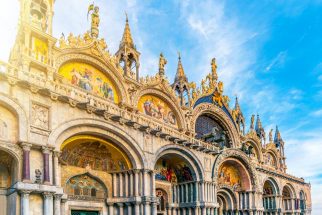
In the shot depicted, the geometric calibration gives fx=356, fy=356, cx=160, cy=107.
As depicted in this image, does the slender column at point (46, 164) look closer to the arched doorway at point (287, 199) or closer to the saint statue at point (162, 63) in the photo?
the saint statue at point (162, 63)

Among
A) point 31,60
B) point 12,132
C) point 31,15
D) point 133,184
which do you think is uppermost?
point 31,15

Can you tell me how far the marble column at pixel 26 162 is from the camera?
14.6m

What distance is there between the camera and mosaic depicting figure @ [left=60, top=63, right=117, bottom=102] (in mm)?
20891

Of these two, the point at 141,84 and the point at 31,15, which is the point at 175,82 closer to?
the point at 141,84

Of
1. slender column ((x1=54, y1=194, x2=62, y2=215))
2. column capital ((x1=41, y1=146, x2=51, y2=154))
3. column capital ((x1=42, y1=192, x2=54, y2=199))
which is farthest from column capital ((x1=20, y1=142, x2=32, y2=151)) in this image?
slender column ((x1=54, y1=194, x2=62, y2=215))

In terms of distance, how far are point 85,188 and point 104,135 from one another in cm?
344

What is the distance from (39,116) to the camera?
52.5 ft

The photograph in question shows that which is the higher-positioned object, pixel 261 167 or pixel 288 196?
pixel 261 167

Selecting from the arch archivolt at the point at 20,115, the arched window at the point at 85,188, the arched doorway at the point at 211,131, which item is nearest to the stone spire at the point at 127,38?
the arched doorway at the point at 211,131

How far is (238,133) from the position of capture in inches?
1374

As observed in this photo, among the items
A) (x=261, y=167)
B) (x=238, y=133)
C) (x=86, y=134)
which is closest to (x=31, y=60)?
(x=86, y=134)

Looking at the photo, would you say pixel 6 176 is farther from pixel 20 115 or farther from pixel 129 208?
pixel 129 208

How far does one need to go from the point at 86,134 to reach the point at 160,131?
535 centimetres

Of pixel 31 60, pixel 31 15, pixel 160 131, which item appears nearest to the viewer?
pixel 31 60
